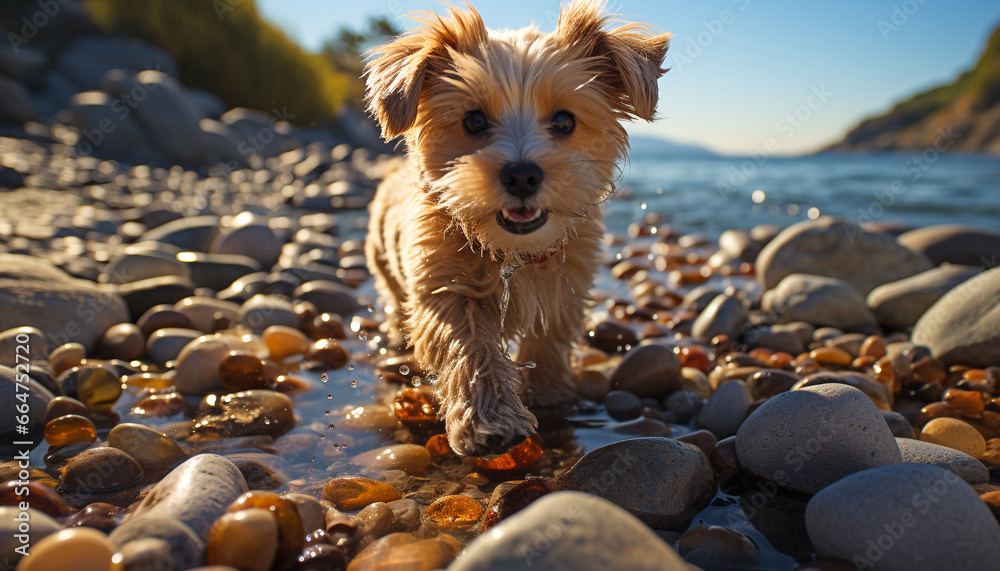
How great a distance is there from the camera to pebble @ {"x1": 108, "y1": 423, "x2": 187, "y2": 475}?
2.82m

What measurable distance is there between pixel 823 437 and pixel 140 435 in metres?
3.09

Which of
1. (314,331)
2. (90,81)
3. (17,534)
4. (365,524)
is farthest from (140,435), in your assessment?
(90,81)

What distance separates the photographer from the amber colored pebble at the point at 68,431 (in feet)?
9.73

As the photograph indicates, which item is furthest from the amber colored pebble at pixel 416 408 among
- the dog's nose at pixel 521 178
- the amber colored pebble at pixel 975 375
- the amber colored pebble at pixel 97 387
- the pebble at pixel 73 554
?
the amber colored pebble at pixel 975 375

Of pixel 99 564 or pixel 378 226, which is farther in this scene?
pixel 378 226

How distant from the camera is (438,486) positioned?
2787 millimetres

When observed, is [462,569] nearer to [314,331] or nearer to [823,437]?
[823,437]

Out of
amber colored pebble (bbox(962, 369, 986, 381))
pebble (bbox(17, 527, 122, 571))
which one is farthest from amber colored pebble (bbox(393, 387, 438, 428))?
amber colored pebble (bbox(962, 369, 986, 381))

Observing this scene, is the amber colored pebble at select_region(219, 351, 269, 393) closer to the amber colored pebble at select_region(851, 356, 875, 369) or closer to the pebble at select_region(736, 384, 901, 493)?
the pebble at select_region(736, 384, 901, 493)

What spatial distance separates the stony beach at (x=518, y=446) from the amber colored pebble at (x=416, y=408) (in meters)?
0.01

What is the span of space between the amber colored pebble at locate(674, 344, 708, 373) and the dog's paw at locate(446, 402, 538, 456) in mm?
1847

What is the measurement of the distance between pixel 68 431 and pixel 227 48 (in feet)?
81.6

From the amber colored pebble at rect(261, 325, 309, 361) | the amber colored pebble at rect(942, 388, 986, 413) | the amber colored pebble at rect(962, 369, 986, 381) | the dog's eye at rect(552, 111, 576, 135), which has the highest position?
the dog's eye at rect(552, 111, 576, 135)

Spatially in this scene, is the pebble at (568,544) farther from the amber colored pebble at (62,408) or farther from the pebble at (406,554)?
the amber colored pebble at (62,408)
